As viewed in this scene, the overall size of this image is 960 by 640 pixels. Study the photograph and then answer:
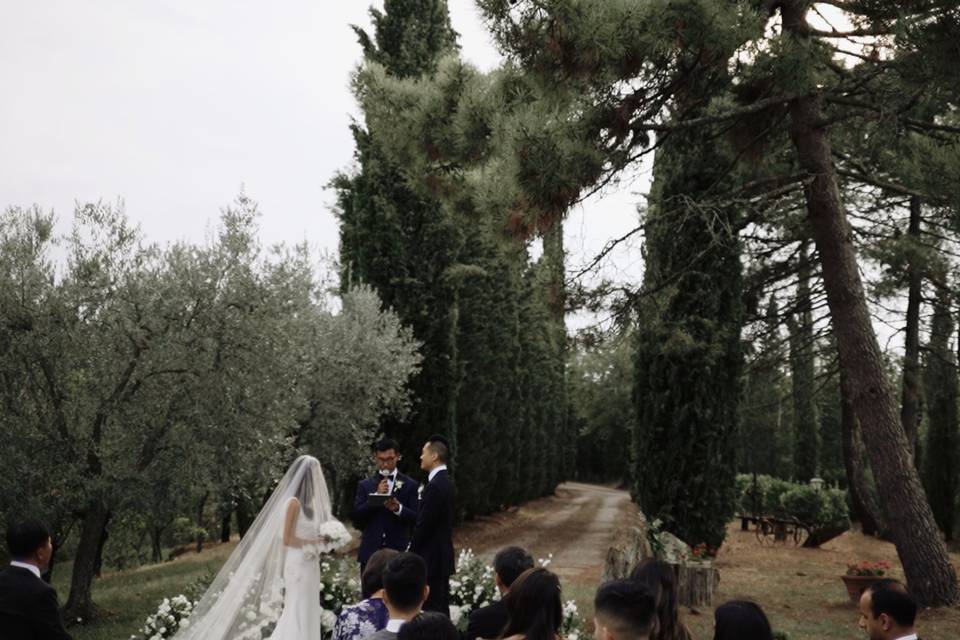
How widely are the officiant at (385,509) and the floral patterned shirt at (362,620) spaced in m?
3.04

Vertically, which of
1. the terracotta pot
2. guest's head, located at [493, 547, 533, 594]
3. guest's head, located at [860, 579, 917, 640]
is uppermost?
guest's head, located at [493, 547, 533, 594]

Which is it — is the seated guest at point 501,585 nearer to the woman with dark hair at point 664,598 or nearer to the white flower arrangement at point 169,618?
the woman with dark hair at point 664,598

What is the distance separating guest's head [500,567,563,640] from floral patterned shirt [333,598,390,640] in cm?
86

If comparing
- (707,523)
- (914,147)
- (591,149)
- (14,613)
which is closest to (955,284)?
(707,523)

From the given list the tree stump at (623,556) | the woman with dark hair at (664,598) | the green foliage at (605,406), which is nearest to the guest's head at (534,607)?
the woman with dark hair at (664,598)

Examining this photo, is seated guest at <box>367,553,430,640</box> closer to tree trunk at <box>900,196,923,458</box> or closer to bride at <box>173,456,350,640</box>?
bride at <box>173,456,350,640</box>

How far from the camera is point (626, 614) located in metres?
3.58

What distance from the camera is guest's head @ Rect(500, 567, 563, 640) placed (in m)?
4.17

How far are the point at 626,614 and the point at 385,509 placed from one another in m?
4.68

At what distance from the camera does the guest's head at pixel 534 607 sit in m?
4.17

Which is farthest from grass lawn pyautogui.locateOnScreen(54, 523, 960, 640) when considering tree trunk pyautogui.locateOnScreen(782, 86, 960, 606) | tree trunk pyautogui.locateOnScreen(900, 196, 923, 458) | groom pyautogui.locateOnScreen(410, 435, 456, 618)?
groom pyautogui.locateOnScreen(410, 435, 456, 618)

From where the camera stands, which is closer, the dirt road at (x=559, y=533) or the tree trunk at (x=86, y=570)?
the tree trunk at (x=86, y=570)

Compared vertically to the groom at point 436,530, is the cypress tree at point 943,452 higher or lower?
higher

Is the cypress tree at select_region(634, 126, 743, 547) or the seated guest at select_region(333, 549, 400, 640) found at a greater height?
the cypress tree at select_region(634, 126, 743, 547)
